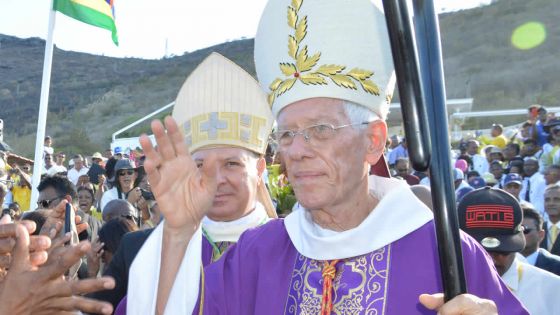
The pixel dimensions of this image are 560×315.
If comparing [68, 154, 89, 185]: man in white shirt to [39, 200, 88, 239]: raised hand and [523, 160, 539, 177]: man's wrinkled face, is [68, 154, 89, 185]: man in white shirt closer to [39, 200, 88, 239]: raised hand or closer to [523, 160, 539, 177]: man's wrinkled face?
[523, 160, 539, 177]: man's wrinkled face

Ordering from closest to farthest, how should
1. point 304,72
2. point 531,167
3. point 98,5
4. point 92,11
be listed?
1. point 304,72
2. point 92,11
3. point 98,5
4. point 531,167

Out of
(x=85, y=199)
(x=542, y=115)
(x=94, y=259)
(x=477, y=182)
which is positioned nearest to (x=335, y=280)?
(x=94, y=259)

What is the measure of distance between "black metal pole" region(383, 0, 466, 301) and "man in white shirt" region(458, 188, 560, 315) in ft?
7.84

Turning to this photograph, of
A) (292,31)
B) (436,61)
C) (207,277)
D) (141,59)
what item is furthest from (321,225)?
(141,59)

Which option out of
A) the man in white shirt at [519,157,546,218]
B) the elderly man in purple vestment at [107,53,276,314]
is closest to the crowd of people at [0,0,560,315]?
the elderly man in purple vestment at [107,53,276,314]

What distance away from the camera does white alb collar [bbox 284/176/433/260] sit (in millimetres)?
2898

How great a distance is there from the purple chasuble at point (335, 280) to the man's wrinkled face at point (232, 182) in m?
1.27

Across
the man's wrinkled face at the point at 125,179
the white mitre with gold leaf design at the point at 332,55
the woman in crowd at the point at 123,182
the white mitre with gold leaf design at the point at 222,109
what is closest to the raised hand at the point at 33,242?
the white mitre with gold leaf design at the point at 332,55

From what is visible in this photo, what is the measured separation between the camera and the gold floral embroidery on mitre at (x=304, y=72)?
9.94 feet

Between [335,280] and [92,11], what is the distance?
7542 mm

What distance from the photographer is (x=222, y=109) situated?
4.59 metres

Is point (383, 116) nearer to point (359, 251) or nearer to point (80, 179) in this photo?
point (359, 251)

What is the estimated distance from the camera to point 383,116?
122 inches

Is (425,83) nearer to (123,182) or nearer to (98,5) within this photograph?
(123,182)
